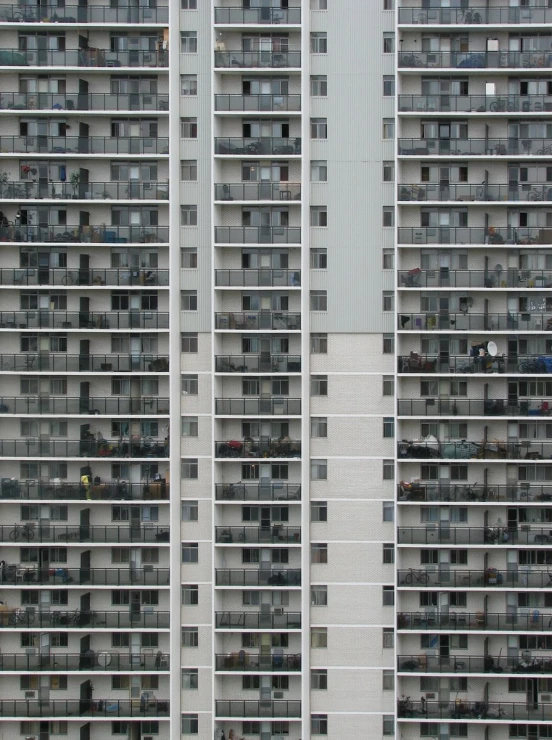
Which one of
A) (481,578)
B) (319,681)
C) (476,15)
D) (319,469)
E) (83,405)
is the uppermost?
(476,15)

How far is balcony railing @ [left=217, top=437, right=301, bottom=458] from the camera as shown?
3922 centimetres

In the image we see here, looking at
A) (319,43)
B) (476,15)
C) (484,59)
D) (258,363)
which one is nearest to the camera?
(476,15)

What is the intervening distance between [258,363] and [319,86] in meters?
12.3

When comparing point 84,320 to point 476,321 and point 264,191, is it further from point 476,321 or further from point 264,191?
point 476,321

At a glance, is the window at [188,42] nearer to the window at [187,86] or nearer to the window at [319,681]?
the window at [187,86]

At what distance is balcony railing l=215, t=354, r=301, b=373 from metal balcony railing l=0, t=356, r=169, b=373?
8.05 feet

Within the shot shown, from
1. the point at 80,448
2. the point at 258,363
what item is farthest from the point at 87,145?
the point at 80,448

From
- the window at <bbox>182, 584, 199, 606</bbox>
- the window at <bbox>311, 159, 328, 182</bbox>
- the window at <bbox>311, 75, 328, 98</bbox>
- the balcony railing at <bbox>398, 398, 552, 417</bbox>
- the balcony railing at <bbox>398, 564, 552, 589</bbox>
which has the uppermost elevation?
the window at <bbox>311, 75, 328, 98</bbox>

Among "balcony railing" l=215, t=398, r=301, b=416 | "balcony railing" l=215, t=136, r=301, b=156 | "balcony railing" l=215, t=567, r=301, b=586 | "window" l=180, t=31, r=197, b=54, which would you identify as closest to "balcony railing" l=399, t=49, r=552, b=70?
"balcony railing" l=215, t=136, r=301, b=156

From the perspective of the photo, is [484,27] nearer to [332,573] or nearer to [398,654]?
[332,573]

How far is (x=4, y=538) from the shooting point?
39.2m

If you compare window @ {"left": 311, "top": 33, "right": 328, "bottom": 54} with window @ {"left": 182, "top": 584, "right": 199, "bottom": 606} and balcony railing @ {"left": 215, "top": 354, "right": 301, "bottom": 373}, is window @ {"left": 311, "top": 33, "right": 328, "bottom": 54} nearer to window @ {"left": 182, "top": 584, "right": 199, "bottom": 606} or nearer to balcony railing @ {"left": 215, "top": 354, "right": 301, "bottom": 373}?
balcony railing @ {"left": 215, "top": 354, "right": 301, "bottom": 373}

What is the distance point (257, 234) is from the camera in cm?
3947

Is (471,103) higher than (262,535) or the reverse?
higher
